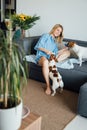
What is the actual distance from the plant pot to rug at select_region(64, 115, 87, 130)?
2.96ft

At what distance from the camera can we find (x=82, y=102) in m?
2.25

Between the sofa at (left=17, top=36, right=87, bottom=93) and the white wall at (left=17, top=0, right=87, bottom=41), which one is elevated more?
the white wall at (left=17, top=0, right=87, bottom=41)

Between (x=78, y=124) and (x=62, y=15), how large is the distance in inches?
93.6

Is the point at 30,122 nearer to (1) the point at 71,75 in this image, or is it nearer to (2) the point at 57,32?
(1) the point at 71,75

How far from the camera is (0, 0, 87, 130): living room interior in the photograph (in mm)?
2230

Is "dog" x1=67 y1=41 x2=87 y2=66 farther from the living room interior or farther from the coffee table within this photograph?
the coffee table

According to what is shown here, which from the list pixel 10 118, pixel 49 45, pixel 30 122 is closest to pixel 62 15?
pixel 49 45

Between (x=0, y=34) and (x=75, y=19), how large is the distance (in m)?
2.71

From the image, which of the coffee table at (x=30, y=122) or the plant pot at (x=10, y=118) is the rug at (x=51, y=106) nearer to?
the coffee table at (x=30, y=122)

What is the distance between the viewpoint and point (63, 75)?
2994 mm

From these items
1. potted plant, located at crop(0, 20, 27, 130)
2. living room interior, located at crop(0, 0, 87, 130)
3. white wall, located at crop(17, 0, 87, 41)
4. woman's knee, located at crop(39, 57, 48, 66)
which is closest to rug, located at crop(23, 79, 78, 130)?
living room interior, located at crop(0, 0, 87, 130)

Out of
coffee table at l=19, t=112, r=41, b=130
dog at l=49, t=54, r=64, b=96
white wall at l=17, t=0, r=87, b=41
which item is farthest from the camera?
white wall at l=17, t=0, r=87, b=41

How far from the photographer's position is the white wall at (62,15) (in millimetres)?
3656

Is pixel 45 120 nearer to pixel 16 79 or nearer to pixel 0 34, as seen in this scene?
pixel 16 79
